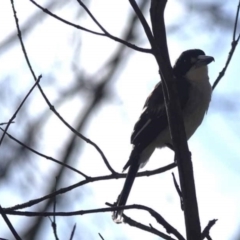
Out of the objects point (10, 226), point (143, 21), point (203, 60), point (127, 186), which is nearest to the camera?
point (10, 226)

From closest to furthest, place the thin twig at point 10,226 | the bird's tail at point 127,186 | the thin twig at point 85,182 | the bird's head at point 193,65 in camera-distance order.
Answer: the thin twig at point 10,226 → the thin twig at point 85,182 → the bird's tail at point 127,186 → the bird's head at point 193,65

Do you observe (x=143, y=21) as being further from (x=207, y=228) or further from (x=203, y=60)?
(x=203, y=60)

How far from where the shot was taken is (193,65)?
213 inches

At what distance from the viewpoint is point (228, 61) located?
330 cm

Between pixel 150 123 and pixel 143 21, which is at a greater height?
pixel 150 123

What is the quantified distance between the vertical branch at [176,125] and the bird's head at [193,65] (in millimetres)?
2634

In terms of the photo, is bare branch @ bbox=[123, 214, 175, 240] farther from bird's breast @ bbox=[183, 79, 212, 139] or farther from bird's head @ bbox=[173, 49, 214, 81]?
bird's head @ bbox=[173, 49, 214, 81]

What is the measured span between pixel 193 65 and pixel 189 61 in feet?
0.30

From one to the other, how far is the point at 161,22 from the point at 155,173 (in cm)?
115

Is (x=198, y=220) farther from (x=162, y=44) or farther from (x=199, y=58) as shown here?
(x=199, y=58)

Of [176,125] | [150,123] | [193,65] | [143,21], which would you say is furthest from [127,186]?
[143,21]

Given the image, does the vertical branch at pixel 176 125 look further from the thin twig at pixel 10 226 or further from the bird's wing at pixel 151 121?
the bird's wing at pixel 151 121

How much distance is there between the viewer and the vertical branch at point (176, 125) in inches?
100

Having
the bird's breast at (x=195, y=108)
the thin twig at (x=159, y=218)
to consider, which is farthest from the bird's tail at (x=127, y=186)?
the thin twig at (x=159, y=218)
